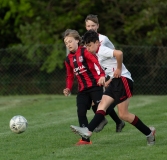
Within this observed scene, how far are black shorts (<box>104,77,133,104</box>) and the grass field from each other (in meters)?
0.63

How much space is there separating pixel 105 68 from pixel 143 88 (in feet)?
33.1

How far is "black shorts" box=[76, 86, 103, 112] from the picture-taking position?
911 cm

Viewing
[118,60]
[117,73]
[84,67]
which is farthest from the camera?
[84,67]

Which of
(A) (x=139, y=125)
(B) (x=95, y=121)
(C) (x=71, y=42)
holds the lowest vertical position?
(A) (x=139, y=125)

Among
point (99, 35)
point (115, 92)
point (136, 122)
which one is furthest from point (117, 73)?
point (99, 35)

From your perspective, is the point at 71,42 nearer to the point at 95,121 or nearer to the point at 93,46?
the point at 93,46

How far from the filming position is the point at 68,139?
9227 mm

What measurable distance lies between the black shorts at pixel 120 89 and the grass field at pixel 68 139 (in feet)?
2.06

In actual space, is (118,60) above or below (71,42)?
below

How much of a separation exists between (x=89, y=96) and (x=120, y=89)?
1.00 meters

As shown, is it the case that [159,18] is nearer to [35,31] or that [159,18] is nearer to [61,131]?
[35,31]

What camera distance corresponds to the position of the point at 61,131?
10.2 metres

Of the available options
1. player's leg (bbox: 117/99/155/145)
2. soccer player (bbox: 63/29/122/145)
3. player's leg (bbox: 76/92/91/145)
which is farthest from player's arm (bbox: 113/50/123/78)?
player's leg (bbox: 76/92/91/145)

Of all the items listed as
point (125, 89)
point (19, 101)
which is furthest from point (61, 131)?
point (19, 101)
